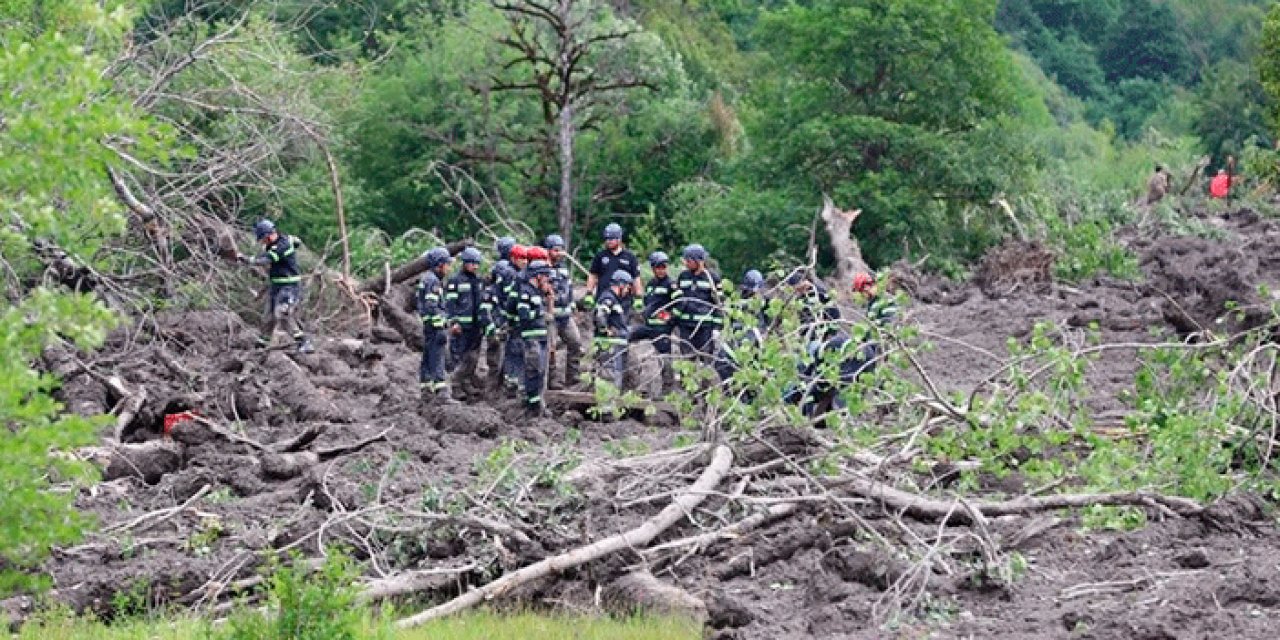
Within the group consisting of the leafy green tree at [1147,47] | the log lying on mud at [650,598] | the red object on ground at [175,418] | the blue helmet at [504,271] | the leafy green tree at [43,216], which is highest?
the leafy green tree at [43,216]

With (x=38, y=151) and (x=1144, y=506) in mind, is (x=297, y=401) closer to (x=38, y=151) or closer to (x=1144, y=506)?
(x=1144, y=506)

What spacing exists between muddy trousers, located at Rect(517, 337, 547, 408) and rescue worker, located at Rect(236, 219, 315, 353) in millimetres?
3788

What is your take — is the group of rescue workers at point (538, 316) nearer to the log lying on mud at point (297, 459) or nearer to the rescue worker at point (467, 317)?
the rescue worker at point (467, 317)

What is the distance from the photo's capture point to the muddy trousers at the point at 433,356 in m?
21.3

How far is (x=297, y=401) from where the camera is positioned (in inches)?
820

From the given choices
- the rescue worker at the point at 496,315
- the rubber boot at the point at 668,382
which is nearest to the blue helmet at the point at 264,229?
the rescue worker at the point at 496,315

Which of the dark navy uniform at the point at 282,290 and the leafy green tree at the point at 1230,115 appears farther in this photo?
the leafy green tree at the point at 1230,115

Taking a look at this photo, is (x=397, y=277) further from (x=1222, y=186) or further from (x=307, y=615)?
(x=1222, y=186)

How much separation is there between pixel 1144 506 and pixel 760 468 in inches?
101

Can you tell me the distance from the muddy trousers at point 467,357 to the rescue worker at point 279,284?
8.42ft

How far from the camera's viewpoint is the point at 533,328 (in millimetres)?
20375

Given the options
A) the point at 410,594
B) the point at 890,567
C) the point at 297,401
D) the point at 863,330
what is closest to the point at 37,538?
the point at 410,594

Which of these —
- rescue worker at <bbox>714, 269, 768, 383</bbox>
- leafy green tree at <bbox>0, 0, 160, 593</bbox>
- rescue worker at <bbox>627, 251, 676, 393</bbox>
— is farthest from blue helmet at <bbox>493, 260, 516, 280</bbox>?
leafy green tree at <bbox>0, 0, 160, 593</bbox>

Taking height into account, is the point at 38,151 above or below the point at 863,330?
above
